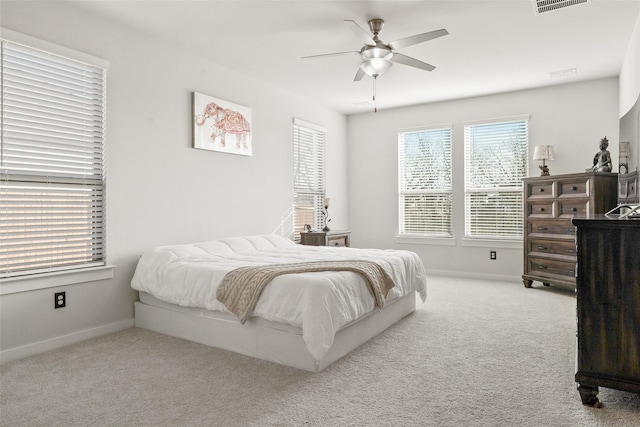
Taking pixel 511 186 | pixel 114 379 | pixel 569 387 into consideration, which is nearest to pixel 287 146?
pixel 511 186

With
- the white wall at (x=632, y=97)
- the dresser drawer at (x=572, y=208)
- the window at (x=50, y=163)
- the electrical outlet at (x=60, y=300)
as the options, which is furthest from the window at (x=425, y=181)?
the electrical outlet at (x=60, y=300)

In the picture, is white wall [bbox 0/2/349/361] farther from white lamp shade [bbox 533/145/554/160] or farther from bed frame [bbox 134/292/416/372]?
white lamp shade [bbox 533/145/554/160]

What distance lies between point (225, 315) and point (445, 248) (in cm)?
423

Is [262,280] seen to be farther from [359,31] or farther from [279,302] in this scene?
[359,31]

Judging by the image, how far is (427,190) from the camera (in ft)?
21.3

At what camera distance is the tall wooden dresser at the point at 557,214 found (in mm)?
4582

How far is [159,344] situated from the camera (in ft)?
10.5

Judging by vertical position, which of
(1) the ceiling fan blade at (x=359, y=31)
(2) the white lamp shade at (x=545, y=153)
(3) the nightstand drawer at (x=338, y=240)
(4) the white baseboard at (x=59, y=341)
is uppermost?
(1) the ceiling fan blade at (x=359, y=31)

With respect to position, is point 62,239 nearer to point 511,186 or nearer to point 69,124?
point 69,124

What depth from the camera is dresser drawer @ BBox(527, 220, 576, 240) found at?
4785 millimetres

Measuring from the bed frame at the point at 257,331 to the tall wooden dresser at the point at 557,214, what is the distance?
242cm

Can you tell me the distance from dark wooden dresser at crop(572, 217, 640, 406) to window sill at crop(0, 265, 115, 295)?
3477 mm

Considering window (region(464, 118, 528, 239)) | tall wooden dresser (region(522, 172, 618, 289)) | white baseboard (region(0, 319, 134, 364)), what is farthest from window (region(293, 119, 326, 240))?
tall wooden dresser (region(522, 172, 618, 289))

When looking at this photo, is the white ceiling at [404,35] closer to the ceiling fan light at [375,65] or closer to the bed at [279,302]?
the ceiling fan light at [375,65]
